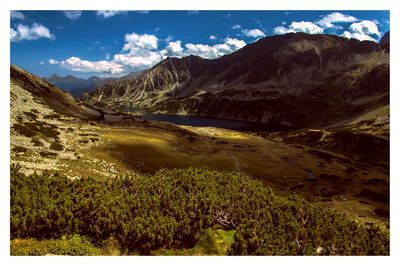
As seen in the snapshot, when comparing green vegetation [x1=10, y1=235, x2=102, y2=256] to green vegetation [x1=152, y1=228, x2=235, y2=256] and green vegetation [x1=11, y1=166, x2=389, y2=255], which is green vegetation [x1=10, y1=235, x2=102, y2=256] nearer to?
green vegetation [x1=11, y1=166, x2=389, y2=255]

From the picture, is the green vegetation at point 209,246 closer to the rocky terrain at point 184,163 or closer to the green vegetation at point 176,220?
the green vegetation at point 176,220

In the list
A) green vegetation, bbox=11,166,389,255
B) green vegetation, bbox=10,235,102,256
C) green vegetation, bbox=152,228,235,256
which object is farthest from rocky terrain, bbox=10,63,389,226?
green vegetation, bbox=152,228,235,256

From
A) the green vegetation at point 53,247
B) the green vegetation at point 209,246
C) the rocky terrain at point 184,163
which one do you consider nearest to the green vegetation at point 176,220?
the green vegetation at point 209,246

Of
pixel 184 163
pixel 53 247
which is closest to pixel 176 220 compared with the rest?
pixel 53 247
